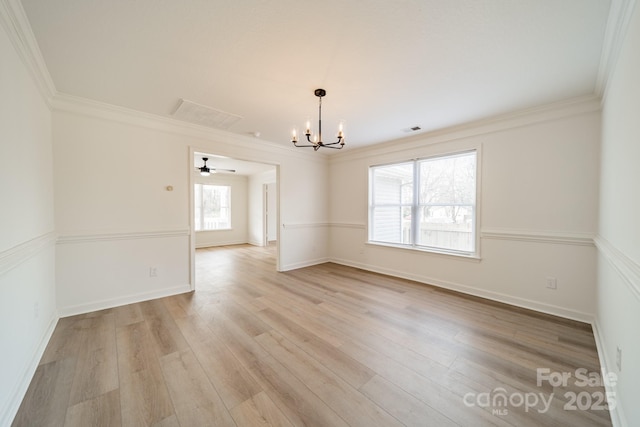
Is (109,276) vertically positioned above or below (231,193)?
below

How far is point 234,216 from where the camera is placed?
28.4 feet

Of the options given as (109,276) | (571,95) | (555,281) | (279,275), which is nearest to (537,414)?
(555,281)

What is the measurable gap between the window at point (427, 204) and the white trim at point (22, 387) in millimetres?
4640

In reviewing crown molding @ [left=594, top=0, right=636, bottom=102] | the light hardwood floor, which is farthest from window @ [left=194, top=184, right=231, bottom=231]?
crown molding @ [left=594, top=0, right=636, bottom=102]

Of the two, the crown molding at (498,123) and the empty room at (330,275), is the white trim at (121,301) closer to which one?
the empty room at (330,275)

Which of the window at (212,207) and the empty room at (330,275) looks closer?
the empty room at (330,275)

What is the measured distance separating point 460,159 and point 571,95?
4.43 ft

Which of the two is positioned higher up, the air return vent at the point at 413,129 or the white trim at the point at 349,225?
the air return vent at the point at 413,129

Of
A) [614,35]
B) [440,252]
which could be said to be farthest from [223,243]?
[614,35]

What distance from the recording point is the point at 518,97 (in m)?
2.78

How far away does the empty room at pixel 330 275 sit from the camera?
1.56m

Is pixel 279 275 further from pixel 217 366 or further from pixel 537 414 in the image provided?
pixel 537 414

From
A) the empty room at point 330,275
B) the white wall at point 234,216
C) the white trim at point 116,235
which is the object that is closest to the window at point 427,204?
the empty room at point 330,275

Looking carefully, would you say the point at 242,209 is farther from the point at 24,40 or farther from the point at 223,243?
the point at 24,40
